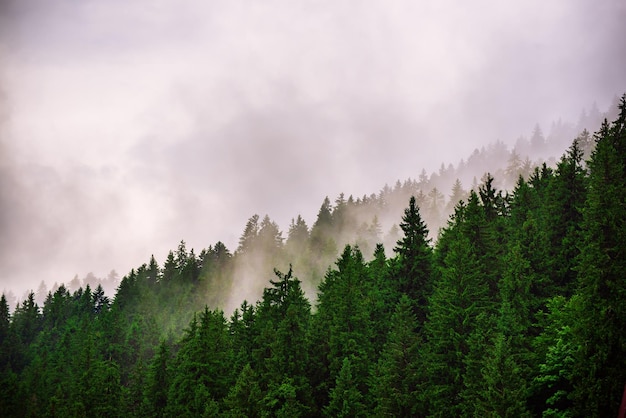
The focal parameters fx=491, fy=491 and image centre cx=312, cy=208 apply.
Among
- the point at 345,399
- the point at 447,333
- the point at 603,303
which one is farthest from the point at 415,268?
the point at 603,303

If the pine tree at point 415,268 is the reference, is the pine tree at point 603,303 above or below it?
below

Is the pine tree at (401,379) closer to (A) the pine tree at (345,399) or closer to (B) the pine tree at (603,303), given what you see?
(A) the pine tree at (345,399)

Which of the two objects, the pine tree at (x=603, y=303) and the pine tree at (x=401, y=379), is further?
the pine tree at (x=401, y=379)

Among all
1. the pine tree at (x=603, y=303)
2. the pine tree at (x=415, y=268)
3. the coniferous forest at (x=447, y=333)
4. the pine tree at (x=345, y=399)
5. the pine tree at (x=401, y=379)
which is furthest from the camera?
the pine tree at (x=415, y=268)

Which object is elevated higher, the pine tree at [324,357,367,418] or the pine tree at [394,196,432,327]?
the pine tree at [394,196,432,327]

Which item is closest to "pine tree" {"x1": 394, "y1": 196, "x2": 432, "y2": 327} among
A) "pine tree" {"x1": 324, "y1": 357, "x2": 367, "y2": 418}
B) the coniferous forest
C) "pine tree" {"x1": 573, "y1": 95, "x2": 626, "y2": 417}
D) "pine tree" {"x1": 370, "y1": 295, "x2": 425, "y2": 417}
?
the coniferous forest

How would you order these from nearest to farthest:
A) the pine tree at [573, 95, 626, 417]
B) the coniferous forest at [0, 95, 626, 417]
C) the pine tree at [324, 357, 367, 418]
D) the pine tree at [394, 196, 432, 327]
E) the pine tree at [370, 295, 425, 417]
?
the pine tree at [573, 95, 626, 417] → the coniferous forest at [0, 95, 626, 417] → the pine tree at [370, 295, 425, 417] → the pine tree at [324, 357, 367, 418] → the pine tree at [394, 196, 432, 327]

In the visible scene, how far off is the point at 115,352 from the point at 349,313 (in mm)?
57015

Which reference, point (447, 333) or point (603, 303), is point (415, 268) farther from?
point (603, 303)

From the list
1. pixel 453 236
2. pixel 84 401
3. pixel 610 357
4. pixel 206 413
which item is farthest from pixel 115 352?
pixel 610 357

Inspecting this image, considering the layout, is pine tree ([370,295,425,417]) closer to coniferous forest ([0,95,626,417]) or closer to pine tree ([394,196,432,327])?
coniferous forest ([0,95,626,417])

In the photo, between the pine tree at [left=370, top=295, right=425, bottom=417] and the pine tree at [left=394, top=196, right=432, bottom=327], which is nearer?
the pine tree at [left=370, top=295, right=425, bottom=417]

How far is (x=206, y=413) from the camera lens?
4047cm

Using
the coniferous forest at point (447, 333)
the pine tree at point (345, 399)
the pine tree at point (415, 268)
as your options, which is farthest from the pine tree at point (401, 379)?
the pine tree at point (415, 268)
